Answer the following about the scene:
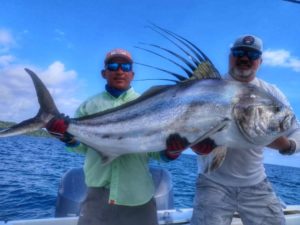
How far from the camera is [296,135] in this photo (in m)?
3.71

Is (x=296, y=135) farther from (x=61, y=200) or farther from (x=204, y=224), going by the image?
(x=61, y=200)

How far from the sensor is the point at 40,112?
3445 millimetres

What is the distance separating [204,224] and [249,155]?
838 mm

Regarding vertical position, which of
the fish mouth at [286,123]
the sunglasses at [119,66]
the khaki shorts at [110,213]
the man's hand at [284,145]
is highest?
the sunglasses at [119,66]

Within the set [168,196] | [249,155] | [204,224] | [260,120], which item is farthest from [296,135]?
[168,196]

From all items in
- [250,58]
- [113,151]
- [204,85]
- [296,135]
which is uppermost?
[250,58]

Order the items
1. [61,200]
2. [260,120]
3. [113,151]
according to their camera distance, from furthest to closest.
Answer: [61,200]
[113,151]
[260,120]

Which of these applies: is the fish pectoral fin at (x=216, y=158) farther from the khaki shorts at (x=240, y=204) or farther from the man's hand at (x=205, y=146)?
the khaki shorts at (x=240, y=204)

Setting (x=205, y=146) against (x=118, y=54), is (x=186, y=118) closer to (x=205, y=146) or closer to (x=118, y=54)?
(x=205, y=146)

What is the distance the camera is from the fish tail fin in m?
3.28

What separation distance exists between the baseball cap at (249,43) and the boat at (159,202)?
2.57m

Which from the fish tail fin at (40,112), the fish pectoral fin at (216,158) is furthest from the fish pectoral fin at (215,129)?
the fish tail fin at (40,112)

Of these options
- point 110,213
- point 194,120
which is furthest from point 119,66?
point 110,213

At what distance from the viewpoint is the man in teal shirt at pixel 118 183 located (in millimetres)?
3627
